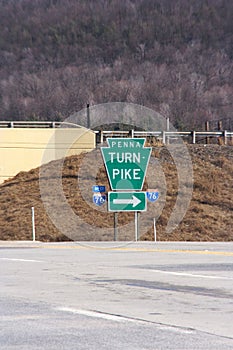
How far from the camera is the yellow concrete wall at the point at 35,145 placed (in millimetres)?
54844

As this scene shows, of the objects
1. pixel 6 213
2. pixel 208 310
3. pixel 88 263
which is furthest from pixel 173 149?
pixel 208 310

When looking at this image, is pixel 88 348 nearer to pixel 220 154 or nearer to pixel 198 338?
pixel 198 338

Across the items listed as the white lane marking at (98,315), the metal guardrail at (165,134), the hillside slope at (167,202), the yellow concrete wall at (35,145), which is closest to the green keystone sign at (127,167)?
the hillside slope at (167,202)

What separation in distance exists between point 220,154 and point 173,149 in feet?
9.04

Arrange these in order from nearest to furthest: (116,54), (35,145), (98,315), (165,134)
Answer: (98,315) → (35,145) → (165,134) → (116,54)

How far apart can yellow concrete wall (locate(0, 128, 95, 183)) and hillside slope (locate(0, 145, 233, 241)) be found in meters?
0.84

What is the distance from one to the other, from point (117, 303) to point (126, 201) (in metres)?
22.6

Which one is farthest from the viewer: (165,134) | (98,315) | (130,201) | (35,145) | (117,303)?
(165,134)

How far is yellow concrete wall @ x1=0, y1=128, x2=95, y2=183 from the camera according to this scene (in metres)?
54.8

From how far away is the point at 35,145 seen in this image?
55750mm

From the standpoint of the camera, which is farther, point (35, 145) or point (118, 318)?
point (35, 145)

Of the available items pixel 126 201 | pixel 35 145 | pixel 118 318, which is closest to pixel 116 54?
pixel 35 145

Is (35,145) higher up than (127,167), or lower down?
higher up

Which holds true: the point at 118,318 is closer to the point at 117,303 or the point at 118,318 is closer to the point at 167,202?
the point at 117,303
